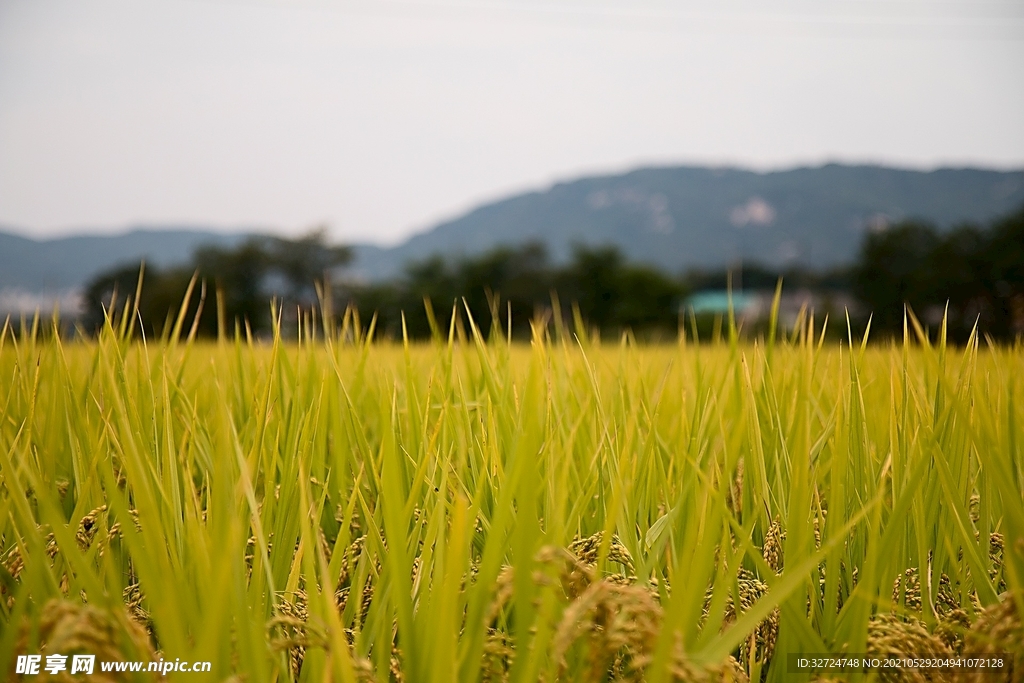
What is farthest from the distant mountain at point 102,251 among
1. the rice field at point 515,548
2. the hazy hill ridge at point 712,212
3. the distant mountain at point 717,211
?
the distant mountain at point 717,211

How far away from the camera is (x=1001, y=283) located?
25.5 meters

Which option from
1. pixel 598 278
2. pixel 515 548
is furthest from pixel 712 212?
pixel 515 548

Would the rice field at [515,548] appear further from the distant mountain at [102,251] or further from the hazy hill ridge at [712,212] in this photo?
the hazy hill ridge at [712,212]

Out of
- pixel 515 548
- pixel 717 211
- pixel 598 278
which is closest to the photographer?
Result: pixel 515 548

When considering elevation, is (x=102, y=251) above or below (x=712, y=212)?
below

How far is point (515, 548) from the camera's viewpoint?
0.70 metres

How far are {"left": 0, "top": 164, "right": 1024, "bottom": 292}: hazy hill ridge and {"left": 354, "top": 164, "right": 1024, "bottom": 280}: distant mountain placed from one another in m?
0.18

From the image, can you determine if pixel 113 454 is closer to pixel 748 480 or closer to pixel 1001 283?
pixel 748 480

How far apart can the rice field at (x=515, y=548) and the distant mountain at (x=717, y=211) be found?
210ft

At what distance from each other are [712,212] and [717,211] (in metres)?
0.84

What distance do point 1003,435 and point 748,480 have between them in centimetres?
58

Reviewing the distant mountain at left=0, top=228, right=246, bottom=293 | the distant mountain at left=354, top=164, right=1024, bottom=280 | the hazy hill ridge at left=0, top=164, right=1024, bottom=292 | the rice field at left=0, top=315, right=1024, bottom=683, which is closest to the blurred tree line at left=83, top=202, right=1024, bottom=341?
the distant mountain at left=0, top=228, right=246, bottom=293

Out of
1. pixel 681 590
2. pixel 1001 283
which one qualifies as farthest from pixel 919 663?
pixel 1001 283

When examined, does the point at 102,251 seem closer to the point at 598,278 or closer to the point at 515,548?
the point at 598,278
